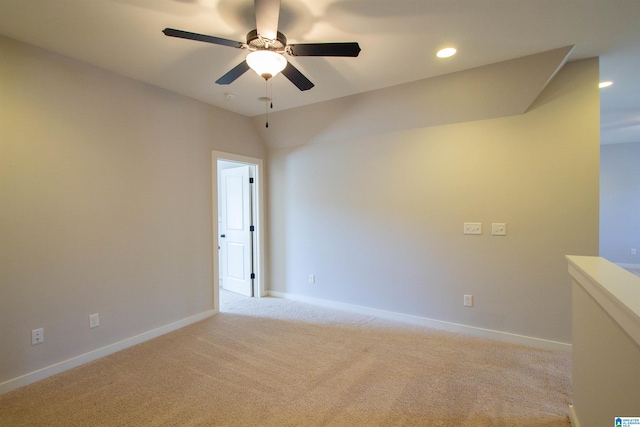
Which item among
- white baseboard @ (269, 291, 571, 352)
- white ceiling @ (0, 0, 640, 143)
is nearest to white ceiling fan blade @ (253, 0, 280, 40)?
white ceiling @ (0, 0, 640, 143)

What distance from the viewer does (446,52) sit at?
8.22 feet

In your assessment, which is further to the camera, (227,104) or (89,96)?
(227,104)

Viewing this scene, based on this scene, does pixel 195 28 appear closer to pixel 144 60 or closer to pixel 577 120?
pixel 144 60

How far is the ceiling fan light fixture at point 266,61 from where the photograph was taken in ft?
6.15

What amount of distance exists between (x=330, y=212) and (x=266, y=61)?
2559 mm

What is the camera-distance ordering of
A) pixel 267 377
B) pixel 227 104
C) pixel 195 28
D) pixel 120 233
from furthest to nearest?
pixel 227 104 → pixel 120 233 → pixel 267 377 → pixel 195 28

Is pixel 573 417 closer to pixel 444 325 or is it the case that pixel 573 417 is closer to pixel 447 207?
pixel 444 325

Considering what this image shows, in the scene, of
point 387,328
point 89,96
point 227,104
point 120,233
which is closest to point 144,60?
point 89,96

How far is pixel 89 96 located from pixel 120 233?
4.24ft

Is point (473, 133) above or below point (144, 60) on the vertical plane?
below

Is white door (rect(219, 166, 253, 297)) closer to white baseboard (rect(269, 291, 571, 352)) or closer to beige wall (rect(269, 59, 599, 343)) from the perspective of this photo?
beige wall (rect(269, 59, 599, 343))

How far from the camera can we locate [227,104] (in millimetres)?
3820

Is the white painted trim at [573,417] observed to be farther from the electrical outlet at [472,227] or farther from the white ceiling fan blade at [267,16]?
the white ceiling fan blade at [267,16]

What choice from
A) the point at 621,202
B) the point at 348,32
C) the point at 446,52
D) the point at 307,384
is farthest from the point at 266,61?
the point at 621,202
